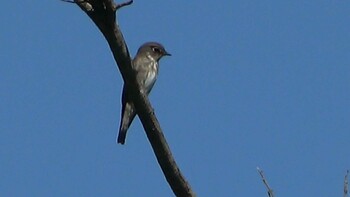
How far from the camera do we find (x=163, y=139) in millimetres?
6309

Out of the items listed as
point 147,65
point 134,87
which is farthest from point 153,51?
point 134,87

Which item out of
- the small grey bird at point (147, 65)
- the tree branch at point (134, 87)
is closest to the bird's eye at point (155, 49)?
the small grey bird at point (147, 65)

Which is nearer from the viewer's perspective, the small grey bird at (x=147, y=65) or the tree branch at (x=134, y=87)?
the tree branch at (x=134, y=87)

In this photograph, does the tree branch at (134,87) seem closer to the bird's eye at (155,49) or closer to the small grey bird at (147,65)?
the small grey bird at (147,65)

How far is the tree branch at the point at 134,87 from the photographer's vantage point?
5605 millimetres

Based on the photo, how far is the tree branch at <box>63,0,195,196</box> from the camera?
5605mm

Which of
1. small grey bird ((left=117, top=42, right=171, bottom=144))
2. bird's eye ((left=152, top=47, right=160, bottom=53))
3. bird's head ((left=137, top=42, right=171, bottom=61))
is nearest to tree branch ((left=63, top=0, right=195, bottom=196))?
small grey bird ((left=117, top=42, right=171, bottom=144))

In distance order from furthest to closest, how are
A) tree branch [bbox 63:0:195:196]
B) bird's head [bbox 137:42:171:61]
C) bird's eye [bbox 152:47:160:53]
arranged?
1. bird's eye [bbox 152:47:160:53]
2. bird's head [bbox 137:42:171:61]
3. tree branch [bbox 63:0:195:196]

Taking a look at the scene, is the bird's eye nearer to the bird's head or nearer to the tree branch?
the bird's head

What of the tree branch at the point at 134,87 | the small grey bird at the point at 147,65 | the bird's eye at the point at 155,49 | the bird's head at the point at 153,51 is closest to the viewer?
the tree branch at the point at 134,87

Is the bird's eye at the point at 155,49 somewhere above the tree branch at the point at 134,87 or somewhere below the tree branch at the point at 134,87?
above

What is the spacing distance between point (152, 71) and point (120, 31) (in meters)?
6.92

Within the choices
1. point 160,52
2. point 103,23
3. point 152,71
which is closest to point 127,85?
point 103,23

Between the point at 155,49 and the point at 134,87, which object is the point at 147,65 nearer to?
the point at 155,49
